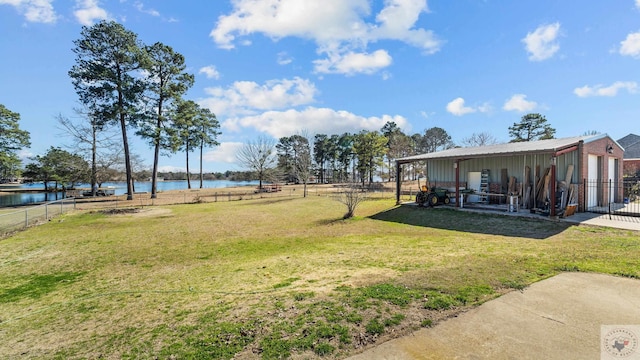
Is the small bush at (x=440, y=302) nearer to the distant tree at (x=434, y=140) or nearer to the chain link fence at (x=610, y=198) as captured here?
the chain link fence at (x=610, y=198)

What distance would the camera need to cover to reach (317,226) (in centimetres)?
1251

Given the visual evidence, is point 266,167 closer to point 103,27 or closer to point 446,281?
point 103,27

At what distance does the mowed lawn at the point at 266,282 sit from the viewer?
11.2 feet

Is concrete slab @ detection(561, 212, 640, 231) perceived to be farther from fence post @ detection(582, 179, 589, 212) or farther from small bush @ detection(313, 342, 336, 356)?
small bush @ detection(313, 342, 336, 356)

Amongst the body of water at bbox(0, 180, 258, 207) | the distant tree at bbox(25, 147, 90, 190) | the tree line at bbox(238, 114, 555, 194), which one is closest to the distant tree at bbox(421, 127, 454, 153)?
the tree line at bbox(238, 114, 555, 194)

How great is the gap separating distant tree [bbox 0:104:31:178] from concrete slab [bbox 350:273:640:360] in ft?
128

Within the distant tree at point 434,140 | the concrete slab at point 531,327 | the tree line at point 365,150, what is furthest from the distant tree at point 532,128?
the concrete slab at point 531,327

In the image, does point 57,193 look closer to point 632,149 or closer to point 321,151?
point 321,151

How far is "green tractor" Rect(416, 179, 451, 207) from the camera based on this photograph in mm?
15727

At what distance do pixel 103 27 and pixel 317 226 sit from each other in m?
26.0

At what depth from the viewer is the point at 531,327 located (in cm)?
334

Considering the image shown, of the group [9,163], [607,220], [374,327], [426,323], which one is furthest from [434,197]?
[9,163]

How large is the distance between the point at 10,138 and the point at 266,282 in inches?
1500

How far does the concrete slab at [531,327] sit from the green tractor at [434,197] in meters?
11.2
